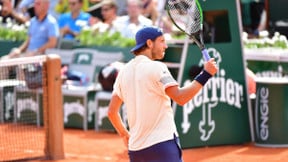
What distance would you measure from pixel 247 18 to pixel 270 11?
0.93 metres

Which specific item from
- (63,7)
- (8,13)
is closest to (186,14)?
(63,7)

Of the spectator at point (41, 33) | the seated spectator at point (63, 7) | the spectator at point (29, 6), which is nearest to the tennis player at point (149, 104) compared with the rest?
the spectator at point (41, 33)

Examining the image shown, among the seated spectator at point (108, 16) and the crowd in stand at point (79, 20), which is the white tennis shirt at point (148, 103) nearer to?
the crowd in stand at point (79, 20)

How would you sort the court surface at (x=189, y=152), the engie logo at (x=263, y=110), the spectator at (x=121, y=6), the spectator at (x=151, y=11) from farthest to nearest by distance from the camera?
1. the spectator at (x=121, y=6)
2. the spectator at (x=151, y=11)
3. the engie logo at (x=263, y=110)
4. the court surface at (x=189, y=152)

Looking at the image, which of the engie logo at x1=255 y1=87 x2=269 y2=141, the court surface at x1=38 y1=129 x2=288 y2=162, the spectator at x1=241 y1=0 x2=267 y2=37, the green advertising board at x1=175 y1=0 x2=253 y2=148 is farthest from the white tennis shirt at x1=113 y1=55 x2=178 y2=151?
the spectator at x1=241 y1=0 x2=267 y2=37

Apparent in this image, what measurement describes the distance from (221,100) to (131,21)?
3337 mm

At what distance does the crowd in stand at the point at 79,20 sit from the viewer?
13.6 m

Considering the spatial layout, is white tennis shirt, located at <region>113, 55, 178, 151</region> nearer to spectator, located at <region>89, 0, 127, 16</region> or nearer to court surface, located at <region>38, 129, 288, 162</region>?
court surface, located at <region>38, 129, 288, 162</region>

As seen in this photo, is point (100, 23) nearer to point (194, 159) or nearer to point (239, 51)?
point (239, 51)

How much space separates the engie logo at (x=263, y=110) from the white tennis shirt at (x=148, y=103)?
4.61 meters

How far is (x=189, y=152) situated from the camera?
10.5 meters

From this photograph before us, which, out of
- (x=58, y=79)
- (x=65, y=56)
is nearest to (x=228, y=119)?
(x=58, y=79)

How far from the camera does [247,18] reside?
1504cm

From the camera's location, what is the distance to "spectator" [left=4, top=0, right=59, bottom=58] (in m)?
13.7
